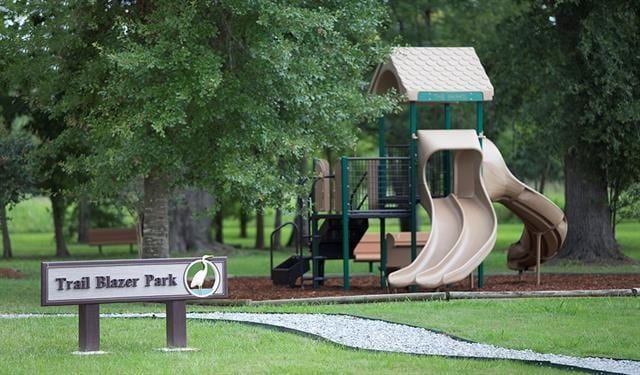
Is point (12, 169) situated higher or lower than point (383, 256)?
higher

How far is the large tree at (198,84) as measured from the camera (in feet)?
62.5

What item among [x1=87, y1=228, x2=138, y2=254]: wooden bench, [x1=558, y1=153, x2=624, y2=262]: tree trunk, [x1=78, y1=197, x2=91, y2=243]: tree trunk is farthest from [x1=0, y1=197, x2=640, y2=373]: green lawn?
[x1=78, y1=197, x2=91, y2=243]: tree trunk

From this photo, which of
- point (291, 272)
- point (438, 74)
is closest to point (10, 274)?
point (291, 272)

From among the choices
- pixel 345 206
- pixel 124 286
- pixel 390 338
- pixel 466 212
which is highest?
pixel 345 206

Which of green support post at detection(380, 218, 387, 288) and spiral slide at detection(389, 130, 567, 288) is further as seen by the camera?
green support post at detection(380, 218, 387, 288)

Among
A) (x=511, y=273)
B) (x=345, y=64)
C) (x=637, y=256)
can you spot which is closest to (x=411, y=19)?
(x=637, y=256)

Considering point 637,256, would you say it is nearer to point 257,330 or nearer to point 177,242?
point 177,242

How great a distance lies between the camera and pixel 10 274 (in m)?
26.8

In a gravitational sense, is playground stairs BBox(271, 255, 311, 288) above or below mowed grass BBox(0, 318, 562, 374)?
above

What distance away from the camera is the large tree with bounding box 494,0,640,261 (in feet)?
86.2

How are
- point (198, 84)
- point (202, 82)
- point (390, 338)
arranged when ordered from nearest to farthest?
point (390, 338) → point (202, 82) → point (198, 84)

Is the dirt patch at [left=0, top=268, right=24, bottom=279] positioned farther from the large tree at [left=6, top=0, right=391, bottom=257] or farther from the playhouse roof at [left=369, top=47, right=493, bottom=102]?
the playhouse roof at [left=369, top=47, right=493, bottom=102]

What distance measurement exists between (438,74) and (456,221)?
2780 millimetres

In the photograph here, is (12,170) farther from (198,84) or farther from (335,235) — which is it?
(198,84)
